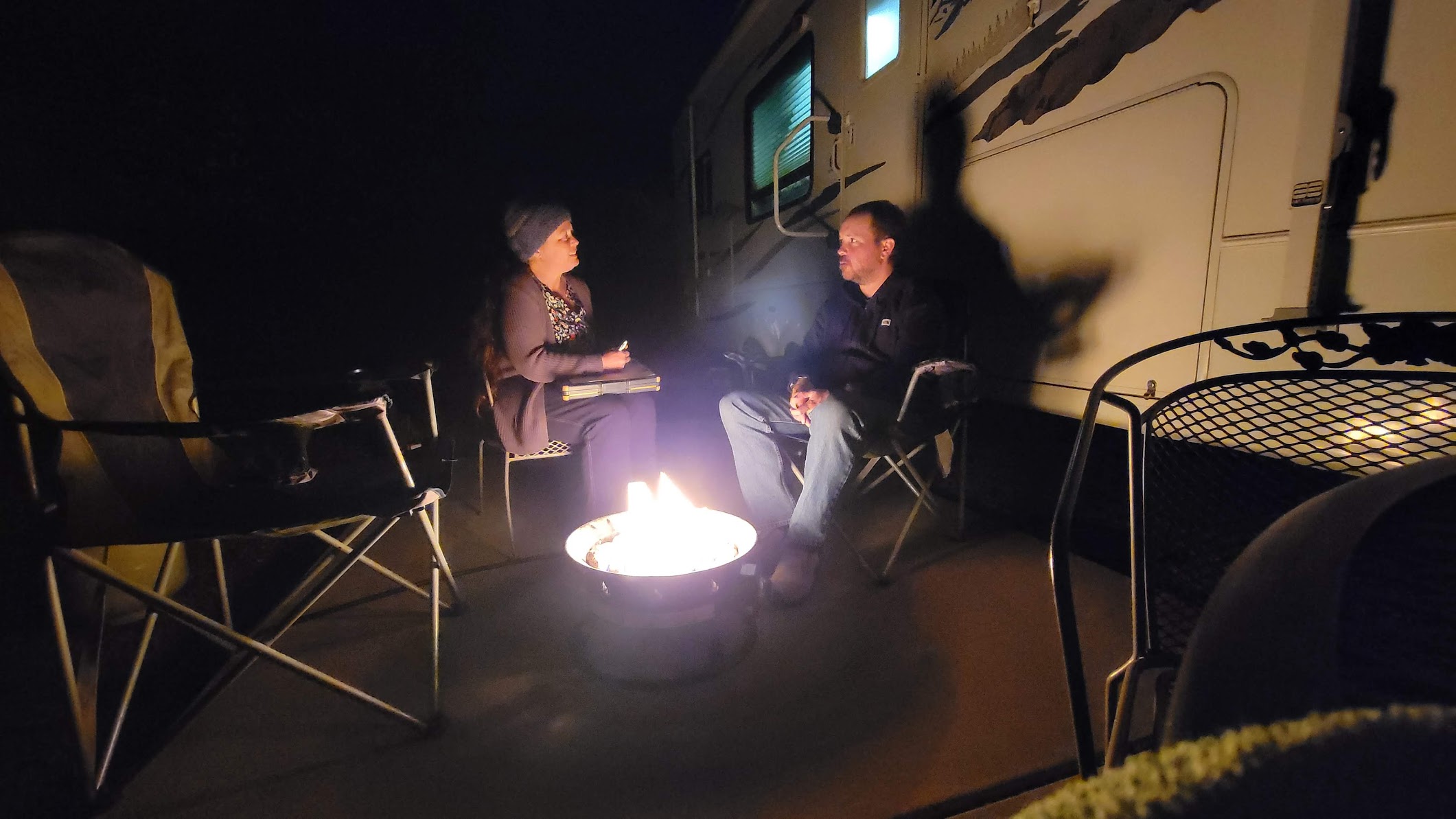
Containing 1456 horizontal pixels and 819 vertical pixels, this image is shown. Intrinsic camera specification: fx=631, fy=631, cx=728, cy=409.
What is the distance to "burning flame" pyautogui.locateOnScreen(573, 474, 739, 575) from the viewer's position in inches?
67.7

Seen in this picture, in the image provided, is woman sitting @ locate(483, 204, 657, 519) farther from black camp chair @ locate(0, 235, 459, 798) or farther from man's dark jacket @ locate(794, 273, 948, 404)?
man's dark jacket @ locate(794, 273, 948, 404)

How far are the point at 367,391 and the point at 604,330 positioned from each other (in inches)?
181

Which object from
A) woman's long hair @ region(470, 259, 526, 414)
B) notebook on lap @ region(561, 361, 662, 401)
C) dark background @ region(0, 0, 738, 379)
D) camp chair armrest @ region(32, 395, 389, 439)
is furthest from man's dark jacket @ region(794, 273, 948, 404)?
camp chair armrest @ region(32, 395, 389, 439)

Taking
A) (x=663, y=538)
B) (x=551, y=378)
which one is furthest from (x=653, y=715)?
(x=551, y=378)

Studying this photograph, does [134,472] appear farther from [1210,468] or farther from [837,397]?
[1210,468]

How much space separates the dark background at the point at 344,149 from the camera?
3.33 metres

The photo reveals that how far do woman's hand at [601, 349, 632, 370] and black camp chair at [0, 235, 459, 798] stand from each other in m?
0.76

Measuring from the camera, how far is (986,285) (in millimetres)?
2506

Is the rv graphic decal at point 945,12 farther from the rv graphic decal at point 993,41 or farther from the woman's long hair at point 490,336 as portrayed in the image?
the woman's long hair at point 490,336

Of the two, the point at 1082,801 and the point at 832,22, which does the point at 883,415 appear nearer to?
the point at 1082,801

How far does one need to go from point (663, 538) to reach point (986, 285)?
5.41ft

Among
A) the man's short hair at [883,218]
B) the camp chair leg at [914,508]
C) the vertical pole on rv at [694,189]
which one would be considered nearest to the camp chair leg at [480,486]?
the camp chair leg at [914,508]

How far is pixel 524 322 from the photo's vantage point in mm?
2428

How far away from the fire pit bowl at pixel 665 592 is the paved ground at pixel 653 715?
59 millimetres
